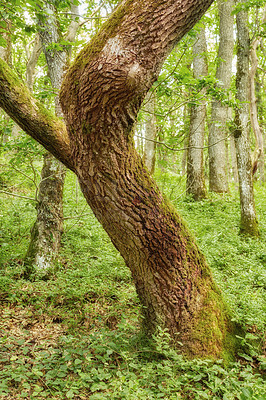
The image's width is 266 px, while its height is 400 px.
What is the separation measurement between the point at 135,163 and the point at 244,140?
Result: 191 inches

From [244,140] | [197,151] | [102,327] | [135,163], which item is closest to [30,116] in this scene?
[135,163]

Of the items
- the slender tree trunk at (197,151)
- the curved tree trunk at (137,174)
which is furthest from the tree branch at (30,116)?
the slender tree trunk at (197,151)

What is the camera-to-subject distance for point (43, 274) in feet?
16.3

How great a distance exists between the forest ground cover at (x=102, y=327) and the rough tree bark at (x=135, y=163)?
1.04ft

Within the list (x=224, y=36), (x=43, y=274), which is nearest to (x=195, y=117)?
(x=224, y=36)

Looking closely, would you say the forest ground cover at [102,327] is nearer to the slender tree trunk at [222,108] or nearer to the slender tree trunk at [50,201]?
the slender tree trunk at [50,201]

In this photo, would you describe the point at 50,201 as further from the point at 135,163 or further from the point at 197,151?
the point at 197,151

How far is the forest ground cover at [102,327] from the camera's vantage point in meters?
2.65

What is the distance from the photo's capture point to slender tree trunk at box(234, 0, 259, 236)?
6770mm

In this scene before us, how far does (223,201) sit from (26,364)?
24.9 feet

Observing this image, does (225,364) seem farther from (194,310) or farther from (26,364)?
(26,364)

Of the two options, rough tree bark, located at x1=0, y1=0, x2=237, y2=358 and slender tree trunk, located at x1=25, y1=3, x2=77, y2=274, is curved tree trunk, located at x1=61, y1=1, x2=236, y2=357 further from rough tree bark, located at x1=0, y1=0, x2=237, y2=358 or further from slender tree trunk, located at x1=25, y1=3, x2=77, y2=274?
slender tree trunk, located at x1=25, y1=3, x2=77, y2=274

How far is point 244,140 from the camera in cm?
682

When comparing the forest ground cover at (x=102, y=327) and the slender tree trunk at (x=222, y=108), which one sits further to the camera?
the slender tree trunk at (x=222, y=108)
